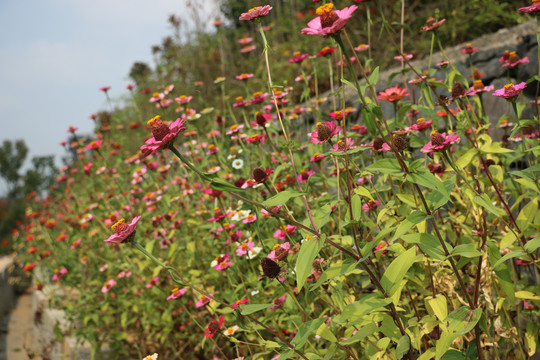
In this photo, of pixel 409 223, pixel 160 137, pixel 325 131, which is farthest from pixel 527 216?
pixel 160 137

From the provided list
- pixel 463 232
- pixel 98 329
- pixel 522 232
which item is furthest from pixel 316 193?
pixel 98 329

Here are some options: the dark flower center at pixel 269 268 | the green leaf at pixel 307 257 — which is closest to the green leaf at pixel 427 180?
the green leaf at pixel 307 257

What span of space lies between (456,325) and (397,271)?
0.22 metres

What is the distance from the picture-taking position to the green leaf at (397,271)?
3.79 ft

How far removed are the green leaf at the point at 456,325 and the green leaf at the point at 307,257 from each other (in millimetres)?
416

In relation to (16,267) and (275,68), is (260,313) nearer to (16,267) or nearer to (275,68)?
(275,68)

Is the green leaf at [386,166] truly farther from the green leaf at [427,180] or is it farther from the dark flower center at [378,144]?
the dark flower center at [378,144]

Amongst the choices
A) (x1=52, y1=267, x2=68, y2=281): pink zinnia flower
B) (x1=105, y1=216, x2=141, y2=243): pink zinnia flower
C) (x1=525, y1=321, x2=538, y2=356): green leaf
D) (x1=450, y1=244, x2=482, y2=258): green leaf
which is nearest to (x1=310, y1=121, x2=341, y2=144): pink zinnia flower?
(x1=450, y1=244, x2=482, y2=258): green leaf

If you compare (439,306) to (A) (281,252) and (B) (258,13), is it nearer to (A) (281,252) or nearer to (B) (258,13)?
(A) (281,252)

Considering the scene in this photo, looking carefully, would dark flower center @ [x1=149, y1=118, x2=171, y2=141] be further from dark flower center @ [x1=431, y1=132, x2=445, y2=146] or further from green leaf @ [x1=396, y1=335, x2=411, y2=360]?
green leaf @ [x1=396, y1=335, x2=411, y2=360]

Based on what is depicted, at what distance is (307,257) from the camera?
3.57 ft

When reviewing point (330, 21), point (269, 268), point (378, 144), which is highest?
point (330, 21)

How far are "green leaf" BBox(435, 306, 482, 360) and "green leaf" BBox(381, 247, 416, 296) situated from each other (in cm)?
19

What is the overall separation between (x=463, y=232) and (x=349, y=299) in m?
0.71
